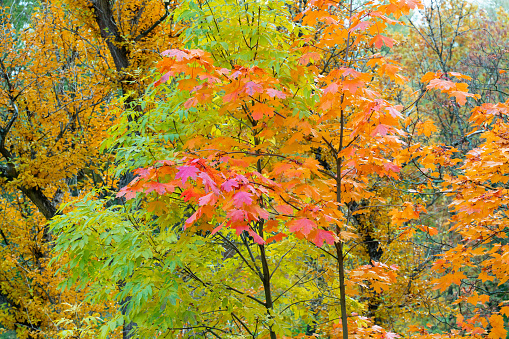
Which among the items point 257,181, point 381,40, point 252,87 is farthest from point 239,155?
point 381,40

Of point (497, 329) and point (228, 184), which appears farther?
point (497, 329)

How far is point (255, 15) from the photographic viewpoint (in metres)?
2.78

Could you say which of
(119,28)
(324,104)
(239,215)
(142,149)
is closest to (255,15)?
(324,104)

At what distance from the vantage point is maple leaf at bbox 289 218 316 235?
218cm

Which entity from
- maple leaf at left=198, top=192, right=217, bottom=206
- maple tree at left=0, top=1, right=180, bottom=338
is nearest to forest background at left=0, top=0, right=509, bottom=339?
maple leaf at left=198, top=192, right=217, bottom=206

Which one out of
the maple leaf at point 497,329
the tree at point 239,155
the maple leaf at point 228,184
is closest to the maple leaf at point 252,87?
the tree at point 239,155

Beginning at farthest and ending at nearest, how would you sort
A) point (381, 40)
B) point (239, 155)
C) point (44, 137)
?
1. point (44, 137)
2. point (239, 155)
3. point (381, 40)

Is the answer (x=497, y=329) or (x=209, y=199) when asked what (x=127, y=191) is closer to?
(x=209, y=199)

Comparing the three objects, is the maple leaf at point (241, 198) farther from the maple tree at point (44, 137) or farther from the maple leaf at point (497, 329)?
the maple tree at point (44, 137)

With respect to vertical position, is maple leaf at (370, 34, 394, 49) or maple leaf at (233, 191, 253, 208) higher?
maple leaf at (370, 34, 394, 49)

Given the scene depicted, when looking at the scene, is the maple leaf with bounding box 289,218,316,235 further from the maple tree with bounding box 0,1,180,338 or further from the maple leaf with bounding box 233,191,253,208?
the maple tree with bounding box 0,1,180,338

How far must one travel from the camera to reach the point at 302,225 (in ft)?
7.22

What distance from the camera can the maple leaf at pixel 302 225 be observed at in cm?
218

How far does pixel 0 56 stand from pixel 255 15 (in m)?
8.15
